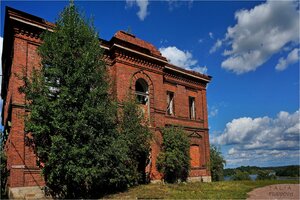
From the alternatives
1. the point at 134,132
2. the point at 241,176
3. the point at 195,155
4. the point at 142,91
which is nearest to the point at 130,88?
the point at 142,91

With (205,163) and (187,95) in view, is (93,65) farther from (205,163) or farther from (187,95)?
(205,163)

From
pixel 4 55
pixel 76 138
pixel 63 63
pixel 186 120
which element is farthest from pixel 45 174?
pixel 186 120

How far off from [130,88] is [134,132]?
345 centimetres

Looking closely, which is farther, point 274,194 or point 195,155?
point 195,155

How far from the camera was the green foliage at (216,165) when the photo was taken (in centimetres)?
2652

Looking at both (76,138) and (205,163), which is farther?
(205,163)

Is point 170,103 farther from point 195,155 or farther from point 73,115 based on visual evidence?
point 73,115

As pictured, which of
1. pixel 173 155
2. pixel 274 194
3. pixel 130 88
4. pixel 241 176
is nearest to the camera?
→ pixel 274 194

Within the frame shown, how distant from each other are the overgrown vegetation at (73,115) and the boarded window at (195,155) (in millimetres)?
9191

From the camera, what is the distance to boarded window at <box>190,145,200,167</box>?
873 inches

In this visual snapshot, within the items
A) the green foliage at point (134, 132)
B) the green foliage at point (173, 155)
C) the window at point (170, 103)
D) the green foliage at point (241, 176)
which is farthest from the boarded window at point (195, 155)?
the green foliage at point (241, 176)

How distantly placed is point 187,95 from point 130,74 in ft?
22.8

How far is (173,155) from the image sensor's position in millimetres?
18125

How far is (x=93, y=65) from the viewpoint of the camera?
42.9 ft
